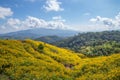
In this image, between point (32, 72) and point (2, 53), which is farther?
point (2, 53)

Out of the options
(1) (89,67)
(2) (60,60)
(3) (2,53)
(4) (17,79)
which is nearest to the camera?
(4) (17,79)

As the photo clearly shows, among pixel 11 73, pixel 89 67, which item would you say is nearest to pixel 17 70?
pixel 11 73

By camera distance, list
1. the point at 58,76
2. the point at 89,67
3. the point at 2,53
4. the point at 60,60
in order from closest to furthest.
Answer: the point at 58,76 < the point at 89,67 < the point at 2,53 < the point at 60,60

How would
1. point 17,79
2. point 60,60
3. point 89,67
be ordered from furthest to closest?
1. point 60,60
2. point 89,67
3. point 17,79

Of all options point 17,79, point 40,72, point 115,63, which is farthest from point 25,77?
point 115,63

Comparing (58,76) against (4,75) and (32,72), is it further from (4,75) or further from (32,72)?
(4,75)

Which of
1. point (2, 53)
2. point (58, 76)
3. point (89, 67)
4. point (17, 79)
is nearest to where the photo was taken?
point (17, 79)

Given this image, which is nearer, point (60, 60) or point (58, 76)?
point (58, 76)

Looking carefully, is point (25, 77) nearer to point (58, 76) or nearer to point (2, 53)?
point (58, 76)

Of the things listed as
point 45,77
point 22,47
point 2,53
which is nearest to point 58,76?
point 45,77
